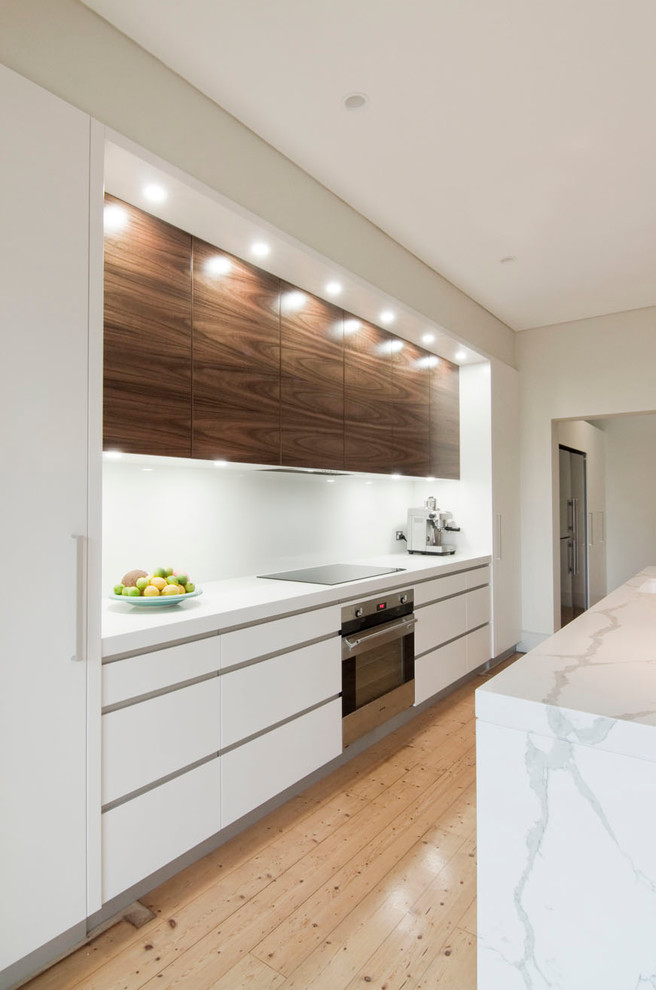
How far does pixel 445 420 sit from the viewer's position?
4184mm

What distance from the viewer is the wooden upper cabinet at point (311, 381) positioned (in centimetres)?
267

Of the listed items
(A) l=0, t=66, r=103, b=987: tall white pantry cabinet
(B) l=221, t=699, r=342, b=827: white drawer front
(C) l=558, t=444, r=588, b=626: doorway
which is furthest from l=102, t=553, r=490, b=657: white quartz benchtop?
(C) l=558, t=444, r=588, b=626: doorway

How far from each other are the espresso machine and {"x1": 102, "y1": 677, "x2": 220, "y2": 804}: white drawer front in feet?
8.00

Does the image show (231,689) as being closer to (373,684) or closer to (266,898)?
(266,898)

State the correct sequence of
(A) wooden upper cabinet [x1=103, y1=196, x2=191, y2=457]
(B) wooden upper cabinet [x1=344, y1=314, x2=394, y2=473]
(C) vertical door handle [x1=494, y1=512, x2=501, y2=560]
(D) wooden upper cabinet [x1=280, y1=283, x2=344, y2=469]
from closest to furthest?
1. (A) wooden upper cabinet [x1=103, y1=196, x2=191, y2=457]
2. (D) wooden upper cabinet [x1=280, y1=283, x2=344, y2=469]
3. (B) wooden upper cabinet [x1=344, y1=314, x2=394, y2=473]
4. (C) vertical door handle [x1=494, y1=512, x2=501, y2=560]

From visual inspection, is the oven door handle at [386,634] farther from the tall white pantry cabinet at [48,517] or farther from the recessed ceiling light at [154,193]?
the recessed ceiling light at [154,193]

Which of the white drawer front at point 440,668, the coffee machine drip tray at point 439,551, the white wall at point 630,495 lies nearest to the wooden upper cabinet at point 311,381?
the white drawer front at point 440,668

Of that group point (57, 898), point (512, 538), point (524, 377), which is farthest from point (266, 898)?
point (524, 377)

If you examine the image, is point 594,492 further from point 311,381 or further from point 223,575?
point 223,575

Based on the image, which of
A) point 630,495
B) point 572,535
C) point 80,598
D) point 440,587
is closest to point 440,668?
point 440,587

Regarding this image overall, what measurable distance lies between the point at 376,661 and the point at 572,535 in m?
3.45

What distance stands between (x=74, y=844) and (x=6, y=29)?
2.22 metres

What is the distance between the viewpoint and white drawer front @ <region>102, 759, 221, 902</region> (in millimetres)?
1700

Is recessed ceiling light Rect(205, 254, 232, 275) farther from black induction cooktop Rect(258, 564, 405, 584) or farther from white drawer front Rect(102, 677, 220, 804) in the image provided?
white drawer front Rect(102, 677, 220, 804)
